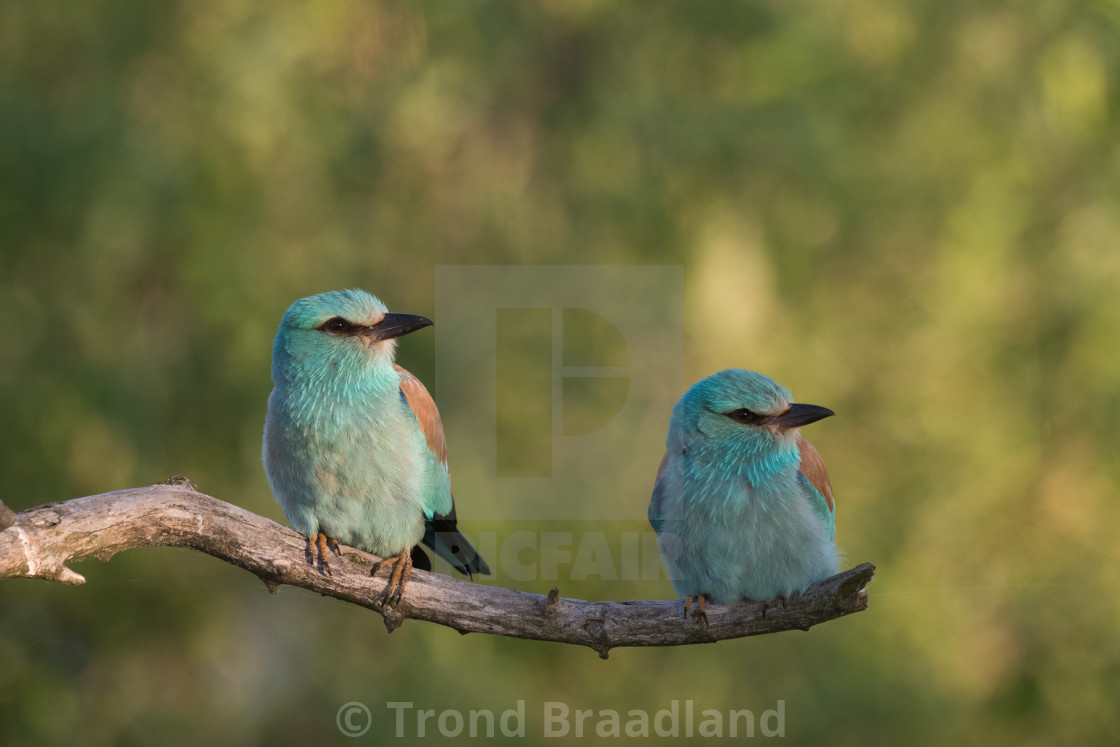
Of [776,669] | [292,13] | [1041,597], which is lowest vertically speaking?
[776,669]

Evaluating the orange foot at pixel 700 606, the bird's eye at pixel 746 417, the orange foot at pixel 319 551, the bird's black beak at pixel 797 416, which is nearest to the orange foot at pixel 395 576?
the orange foot at pixel 319 551

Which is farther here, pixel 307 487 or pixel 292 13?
pixel 292 13

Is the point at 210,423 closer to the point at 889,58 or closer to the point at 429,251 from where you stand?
the point at 429,251

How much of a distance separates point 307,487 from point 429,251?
213 inches

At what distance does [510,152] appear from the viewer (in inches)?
356

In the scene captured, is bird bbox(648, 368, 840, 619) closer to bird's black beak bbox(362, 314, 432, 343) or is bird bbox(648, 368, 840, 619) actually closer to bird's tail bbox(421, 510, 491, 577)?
bird's tail bbox(421, 510, 491, 577)

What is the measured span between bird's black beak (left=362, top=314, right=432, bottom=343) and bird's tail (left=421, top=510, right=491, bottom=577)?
0.68m

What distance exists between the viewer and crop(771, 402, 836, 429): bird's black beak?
126 inches

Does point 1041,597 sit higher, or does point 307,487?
point 1041,597

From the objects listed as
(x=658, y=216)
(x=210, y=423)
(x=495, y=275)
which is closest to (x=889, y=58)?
(x=658, y=216)

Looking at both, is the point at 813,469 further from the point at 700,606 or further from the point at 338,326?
the point at 338,326

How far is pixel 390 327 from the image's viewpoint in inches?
133

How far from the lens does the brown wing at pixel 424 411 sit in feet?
12.1

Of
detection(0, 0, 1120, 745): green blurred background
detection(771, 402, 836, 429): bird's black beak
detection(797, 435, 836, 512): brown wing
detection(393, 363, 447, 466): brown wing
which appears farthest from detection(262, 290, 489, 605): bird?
detection(0, 0, 1120, 745): green blurred background
